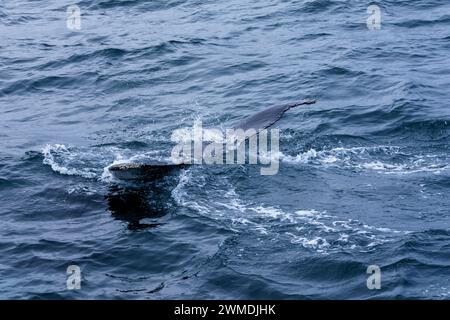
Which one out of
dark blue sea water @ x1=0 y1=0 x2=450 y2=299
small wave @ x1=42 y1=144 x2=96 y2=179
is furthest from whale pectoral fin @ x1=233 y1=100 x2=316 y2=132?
small wave @ x1=42 y1=144 x2=96 y2=179

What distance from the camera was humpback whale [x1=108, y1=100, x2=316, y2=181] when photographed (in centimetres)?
1466

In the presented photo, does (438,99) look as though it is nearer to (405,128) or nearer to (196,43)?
(405,128)

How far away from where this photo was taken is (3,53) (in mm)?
29781

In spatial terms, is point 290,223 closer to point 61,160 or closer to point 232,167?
Result: point 232,167

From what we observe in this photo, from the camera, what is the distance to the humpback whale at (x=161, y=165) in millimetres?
14656

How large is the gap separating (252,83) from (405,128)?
6.15 meters

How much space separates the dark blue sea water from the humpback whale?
2.66 ft

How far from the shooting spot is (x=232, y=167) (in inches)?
704

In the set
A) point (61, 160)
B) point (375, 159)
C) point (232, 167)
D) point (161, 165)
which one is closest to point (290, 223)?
point (161, 165)

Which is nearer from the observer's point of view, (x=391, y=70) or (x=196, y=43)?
(x=391, y=70)

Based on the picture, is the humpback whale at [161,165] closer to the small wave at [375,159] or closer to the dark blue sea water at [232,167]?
the dark blue sea water at [232,167]

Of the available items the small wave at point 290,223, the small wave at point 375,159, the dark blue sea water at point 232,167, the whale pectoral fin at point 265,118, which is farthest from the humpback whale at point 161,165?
the small wave at point 375,159
